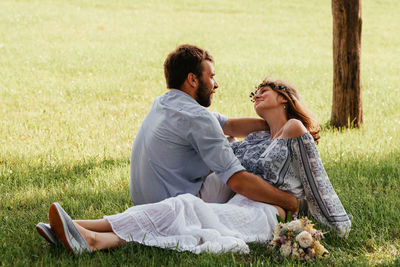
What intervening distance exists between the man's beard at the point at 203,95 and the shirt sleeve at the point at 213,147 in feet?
0.95

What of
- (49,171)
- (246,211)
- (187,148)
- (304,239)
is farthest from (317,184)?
(49,171)

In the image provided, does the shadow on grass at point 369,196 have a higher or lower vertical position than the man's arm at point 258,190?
lower

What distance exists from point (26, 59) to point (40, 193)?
367 inches

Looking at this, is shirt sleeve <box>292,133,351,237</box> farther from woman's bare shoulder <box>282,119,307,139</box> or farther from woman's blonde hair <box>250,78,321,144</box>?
woman's blonde hair <box>250,78,321,144</box>

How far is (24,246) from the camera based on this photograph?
4395 mm

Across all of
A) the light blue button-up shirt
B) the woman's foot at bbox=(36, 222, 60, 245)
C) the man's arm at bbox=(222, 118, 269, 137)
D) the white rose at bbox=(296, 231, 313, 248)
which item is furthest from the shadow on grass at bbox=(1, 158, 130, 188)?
the white rose at bbox=(296, 231, 313, 248)

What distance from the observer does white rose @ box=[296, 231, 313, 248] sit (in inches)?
157

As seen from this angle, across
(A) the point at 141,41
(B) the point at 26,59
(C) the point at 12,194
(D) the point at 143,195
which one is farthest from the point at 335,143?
(A) the point at 141,41

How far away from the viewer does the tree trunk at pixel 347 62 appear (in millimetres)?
8836

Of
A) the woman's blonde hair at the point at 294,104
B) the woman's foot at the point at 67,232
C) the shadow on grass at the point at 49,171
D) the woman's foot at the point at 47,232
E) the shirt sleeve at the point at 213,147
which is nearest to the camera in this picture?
the woman's foot at the point at 67,232

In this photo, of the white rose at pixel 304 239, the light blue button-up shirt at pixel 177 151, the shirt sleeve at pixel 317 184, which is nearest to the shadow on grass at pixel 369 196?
the shirt sleeve at pixel 317 184

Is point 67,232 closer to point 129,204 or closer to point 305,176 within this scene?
point 129,204

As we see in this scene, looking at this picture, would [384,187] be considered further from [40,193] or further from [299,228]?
[40,193]

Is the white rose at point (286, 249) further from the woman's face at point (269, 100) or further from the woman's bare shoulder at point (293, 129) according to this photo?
the woman's face at point (269, 100)
